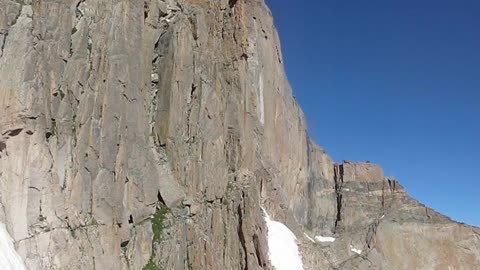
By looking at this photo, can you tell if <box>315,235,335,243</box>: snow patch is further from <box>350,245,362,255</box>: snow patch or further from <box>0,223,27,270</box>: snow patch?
<box>0,223,27,270</box>: snow patch

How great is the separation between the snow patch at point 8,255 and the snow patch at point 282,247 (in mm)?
32162

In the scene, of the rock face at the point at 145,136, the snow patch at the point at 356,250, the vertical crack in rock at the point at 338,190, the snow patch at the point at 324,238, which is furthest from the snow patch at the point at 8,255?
the vertical crack in rock at the point at 338,190

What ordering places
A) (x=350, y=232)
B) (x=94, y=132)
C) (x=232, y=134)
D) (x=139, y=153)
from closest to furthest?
(x=94, y=132)
(x=139, y=153)
(x=232, y=134)
(x=350, y=232)

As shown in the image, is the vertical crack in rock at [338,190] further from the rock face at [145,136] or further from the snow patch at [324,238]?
the rock face at [145,136]

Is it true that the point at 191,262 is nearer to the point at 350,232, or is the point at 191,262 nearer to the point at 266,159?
the point at 266,159

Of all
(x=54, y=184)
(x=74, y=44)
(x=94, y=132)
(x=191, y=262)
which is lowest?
(x=191, y=262)

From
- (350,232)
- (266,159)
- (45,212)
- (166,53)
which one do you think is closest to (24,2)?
(45,212)

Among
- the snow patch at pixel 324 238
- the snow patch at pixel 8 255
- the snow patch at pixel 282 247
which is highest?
the snow patch at pixel 324 238

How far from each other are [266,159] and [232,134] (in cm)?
1372

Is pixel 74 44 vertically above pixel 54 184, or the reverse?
pixel 74 44

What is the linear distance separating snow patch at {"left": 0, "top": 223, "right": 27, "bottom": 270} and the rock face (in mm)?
466

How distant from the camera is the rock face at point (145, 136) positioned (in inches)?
990

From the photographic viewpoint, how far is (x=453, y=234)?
79875 mm

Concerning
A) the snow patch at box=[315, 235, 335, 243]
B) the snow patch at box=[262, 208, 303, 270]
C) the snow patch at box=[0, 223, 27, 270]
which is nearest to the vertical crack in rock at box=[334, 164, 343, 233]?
the snow patch at box=[315, 235, 335, 243]
